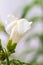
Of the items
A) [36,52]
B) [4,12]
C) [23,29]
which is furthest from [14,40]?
[4,12]

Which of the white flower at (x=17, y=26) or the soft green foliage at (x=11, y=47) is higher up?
the white flower at (x=17, y=26)

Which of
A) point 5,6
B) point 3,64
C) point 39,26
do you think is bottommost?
point 3,64

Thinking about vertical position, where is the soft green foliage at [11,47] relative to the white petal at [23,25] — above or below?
below

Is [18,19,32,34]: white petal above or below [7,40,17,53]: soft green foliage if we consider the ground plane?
above

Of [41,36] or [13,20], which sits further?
[41,36]

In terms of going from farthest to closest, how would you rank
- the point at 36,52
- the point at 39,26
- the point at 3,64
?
the point at 39,26 → the point at 36,52 → the point at 3,64

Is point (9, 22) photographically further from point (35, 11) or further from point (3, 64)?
point (35, 11)

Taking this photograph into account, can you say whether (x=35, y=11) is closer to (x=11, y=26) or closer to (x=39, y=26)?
(x=39, y=26)

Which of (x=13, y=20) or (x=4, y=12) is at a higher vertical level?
(x=4, y=12)

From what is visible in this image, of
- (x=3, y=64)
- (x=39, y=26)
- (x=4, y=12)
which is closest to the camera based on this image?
(x=3, y=64)

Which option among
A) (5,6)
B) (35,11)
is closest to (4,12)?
(5,6)
